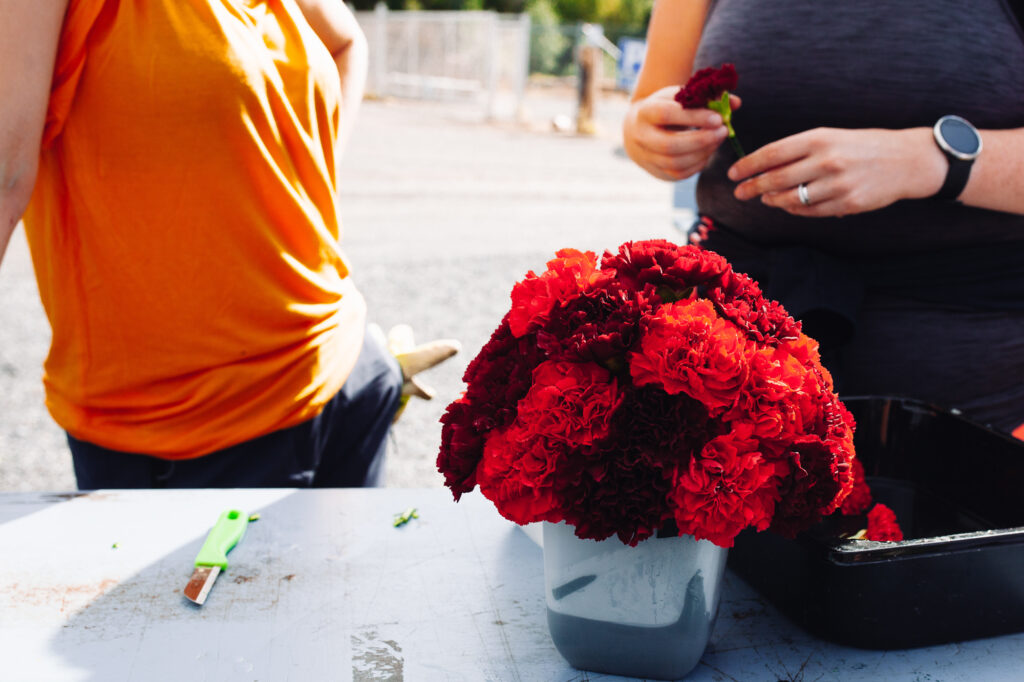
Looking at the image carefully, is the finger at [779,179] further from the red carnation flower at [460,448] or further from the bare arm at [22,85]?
the bare arm at [22,85]

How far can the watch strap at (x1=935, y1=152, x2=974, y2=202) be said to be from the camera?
111 cm

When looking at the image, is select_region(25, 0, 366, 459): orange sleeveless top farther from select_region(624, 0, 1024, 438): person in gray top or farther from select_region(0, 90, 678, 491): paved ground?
select_region(0, 90, 678, 491): paved ground

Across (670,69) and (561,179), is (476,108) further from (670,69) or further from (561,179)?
(670,69)

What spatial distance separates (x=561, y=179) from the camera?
9.59 metres

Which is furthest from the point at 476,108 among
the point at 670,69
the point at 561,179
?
the point at 670,69

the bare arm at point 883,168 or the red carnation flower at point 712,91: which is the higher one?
the red carnation flower at point 712,91

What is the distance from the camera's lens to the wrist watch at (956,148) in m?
1.11

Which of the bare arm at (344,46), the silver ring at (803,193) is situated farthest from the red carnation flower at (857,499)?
the bare arm at (344,46)

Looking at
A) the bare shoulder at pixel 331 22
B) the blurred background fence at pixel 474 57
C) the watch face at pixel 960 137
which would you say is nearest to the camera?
the watch face at pixel 960 137

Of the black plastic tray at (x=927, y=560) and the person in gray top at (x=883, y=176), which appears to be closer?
the black plastic tray at (x=927, y=560)

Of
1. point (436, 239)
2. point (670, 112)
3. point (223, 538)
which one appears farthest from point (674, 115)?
point (436, 239)

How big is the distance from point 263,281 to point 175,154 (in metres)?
0.22

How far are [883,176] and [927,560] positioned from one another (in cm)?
52

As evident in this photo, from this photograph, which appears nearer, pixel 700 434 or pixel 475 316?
pixel 700 434
